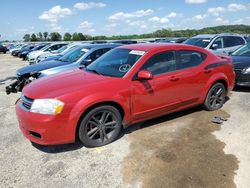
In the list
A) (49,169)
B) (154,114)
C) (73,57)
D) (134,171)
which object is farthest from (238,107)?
(73,57)

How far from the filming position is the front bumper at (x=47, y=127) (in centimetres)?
394

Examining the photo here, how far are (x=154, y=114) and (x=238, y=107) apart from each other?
102 inches

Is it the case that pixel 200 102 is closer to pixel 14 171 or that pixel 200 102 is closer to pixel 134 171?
pixel 134 171

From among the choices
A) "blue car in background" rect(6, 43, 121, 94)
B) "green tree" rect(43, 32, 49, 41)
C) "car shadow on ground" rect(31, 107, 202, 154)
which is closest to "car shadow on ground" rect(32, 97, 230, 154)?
"car shadow on ground" rect(31, 107, 202, 154)

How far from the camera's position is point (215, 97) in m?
6.12

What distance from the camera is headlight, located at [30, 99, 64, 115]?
12.9 feet

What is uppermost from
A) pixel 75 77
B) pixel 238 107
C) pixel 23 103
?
pixel 75 77

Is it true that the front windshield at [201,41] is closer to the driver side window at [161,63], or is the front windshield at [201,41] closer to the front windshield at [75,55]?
the front windshield at [75,55]

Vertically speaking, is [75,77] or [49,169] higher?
[75,77]

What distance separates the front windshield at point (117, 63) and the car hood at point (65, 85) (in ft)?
0.77

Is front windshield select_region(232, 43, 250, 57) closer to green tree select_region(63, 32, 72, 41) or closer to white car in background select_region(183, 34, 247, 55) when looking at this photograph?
white car in background select_region(183, 34, 247, 55)

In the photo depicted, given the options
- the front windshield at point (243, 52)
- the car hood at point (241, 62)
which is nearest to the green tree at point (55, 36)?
the front windshield at point (243, 52)

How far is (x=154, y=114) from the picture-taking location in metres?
4.99

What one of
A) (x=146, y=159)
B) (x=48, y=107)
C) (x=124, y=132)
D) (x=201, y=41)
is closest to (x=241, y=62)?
(x=201, y=41)
